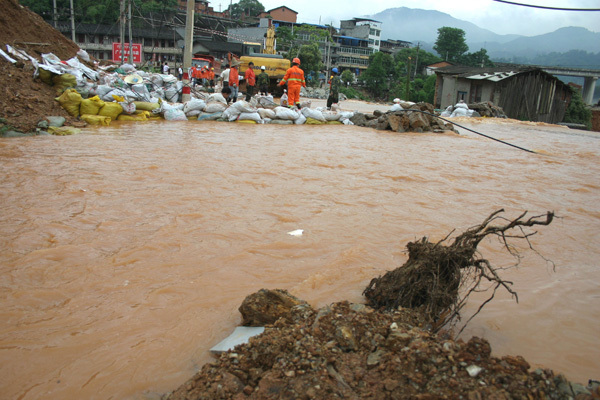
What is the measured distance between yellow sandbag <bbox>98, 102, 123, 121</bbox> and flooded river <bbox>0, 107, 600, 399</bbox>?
2.55 meters

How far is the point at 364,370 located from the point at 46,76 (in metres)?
10.0

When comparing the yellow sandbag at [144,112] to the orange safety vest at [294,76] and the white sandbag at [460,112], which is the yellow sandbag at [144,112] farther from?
the white sandbag at [460,112]

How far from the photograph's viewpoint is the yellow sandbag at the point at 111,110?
9.59m

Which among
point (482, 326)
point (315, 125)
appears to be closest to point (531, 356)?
point (482, 326)

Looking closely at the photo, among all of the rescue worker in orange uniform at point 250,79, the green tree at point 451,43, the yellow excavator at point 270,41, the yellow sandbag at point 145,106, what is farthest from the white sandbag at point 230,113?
the green tree at point 451,43

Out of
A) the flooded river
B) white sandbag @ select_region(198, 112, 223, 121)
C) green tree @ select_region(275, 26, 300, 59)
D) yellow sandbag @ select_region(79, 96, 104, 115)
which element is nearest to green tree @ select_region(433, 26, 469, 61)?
green tree @ select_region(275, 26, 300, 59)

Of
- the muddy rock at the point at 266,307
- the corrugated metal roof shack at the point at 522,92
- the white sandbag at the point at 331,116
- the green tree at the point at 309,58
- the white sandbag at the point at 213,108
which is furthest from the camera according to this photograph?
the green tree at the point at 309,58

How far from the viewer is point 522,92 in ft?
70.3

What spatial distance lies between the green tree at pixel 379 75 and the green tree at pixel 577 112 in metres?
26.3

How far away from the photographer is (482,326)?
95.1 inches

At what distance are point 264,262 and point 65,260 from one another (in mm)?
1282

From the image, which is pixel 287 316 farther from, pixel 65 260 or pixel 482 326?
pixel 65 260

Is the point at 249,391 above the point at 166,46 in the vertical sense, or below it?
below

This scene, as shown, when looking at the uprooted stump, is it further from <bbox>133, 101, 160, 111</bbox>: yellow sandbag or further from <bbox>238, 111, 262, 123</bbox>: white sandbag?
<bbox>133, 101, 160, 111</bbox>: yellow sandbag
